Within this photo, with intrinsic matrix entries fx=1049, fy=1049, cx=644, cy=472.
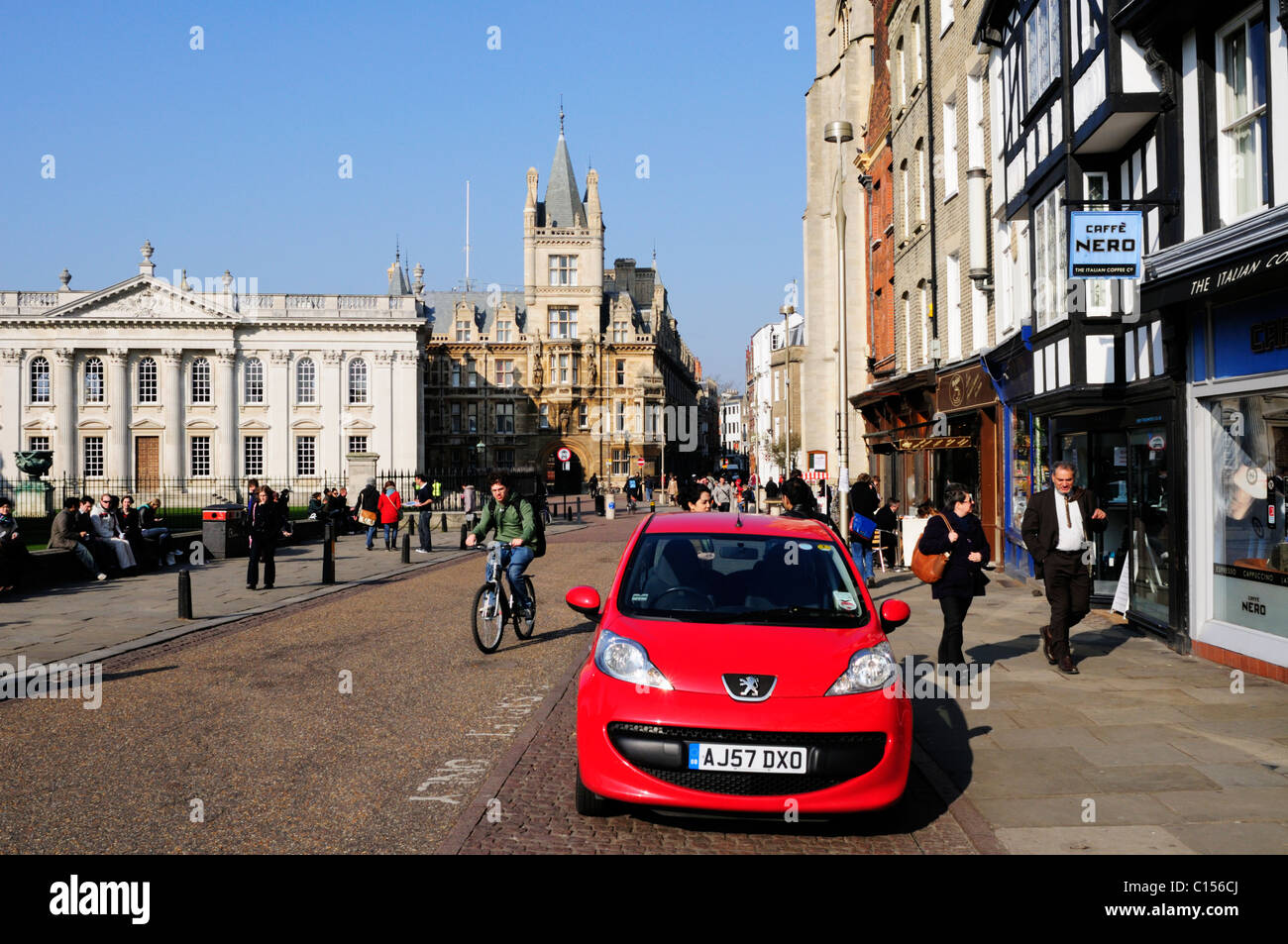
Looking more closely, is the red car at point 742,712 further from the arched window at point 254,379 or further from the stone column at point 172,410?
the stone column at point 172,410

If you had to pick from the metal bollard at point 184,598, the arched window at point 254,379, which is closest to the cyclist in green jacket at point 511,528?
the metal bollard at point 184,598

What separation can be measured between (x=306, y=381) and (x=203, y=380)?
618 centimetres

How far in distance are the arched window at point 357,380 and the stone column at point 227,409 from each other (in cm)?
691

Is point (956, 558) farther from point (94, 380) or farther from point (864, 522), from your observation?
point (94, 380)

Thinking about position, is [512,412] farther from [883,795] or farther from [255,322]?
[883,795]

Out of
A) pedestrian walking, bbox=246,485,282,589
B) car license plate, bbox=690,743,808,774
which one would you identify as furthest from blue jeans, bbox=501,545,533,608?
pedestrian walking, bbox=246,485,282,589

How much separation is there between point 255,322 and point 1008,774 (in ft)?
211

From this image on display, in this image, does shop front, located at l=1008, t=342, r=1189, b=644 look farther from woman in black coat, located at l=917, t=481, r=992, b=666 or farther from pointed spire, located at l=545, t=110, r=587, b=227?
pointed spire, located at l=545, t=110, r=587, b=227

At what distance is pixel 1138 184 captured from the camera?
471 inches

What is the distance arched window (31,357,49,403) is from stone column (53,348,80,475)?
89 centimetres

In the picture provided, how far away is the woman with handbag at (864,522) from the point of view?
16.5 metres
